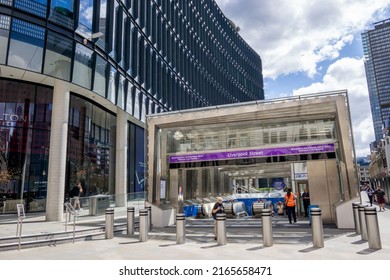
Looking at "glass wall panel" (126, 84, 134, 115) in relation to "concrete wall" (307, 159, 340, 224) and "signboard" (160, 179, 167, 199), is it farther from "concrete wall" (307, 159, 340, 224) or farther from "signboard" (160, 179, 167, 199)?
"concrete wall" (307, 159, 340, 224)

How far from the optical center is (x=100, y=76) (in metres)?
19.3

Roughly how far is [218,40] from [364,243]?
46.7 meters

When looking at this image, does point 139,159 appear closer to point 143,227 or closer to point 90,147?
point 90,147

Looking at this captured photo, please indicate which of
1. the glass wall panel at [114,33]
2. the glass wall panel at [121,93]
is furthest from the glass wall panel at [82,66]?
the glass wall panel at [121,93]

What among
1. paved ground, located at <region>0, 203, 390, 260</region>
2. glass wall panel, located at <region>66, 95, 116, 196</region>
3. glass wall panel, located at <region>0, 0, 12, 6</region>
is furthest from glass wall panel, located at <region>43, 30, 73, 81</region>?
paved ground, located at <region>0, 203, 390, 260</region>

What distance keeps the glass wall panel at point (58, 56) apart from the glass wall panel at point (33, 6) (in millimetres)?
1044

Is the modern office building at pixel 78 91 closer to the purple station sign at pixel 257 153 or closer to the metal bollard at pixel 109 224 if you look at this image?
the purple station sign at pixel 257 153

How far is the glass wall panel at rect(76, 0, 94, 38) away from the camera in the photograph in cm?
1784

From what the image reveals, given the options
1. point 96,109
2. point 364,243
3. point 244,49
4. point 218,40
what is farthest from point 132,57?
point 244,49

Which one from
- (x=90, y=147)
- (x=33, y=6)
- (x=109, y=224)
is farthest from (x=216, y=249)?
(x=90, y=147)

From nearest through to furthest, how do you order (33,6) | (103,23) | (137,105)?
1. (33,6)
2. (103,23)
3. (137,105)

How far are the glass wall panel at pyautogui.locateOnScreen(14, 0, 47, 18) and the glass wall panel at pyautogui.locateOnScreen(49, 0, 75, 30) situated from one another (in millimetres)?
390

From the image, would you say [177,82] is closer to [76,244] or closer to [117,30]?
[117,30]

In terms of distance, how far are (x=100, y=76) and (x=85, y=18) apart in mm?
3478
